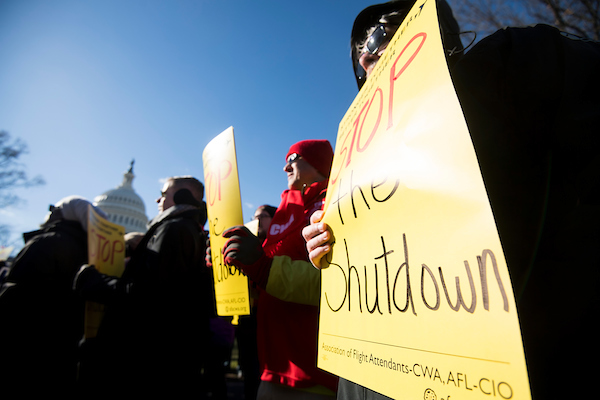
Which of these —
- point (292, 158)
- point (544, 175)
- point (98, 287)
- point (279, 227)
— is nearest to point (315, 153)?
point (292, 158)

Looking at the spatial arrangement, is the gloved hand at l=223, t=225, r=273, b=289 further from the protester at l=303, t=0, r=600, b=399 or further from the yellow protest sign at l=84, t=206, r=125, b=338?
the yellow protest sign at l=84, t=206, r=125, b=338

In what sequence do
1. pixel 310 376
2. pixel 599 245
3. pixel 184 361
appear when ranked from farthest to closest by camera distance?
1. pixel 184 361
2. pixel 310 376
3. pixel 599 245

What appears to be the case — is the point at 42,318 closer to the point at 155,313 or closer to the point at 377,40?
the point at 155,313

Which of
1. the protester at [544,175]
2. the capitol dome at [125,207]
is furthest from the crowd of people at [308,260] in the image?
the capitol dome at [125,207]

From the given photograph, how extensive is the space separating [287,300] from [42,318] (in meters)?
2.66

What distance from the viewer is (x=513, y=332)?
1.20 feet

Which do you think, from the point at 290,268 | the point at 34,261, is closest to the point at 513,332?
the point at 290,268

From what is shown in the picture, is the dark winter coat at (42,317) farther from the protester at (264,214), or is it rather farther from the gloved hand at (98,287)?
the protester at (264,214)

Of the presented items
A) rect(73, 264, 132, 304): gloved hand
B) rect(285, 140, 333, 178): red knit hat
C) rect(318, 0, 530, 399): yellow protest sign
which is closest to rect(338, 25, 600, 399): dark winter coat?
rect(318, 0, 530, 399): yellow protest sign

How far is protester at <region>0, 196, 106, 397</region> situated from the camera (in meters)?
2.75

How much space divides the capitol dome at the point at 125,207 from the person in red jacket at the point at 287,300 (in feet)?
169

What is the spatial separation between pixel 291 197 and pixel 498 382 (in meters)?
1.76

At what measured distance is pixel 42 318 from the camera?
2865mm

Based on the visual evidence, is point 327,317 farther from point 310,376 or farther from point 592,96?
point 310,376
